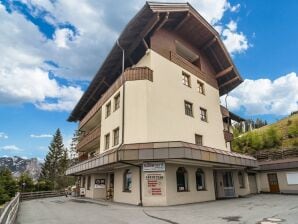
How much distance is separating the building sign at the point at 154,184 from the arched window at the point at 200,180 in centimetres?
429

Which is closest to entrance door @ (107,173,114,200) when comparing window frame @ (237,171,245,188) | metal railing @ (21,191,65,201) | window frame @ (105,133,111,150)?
window frame @ (105,133,111,150)

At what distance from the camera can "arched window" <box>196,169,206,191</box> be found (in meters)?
17.5

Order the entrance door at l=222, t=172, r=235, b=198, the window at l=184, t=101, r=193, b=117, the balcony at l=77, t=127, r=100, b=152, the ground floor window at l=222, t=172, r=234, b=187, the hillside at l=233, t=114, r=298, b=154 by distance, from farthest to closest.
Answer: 1. the hillside at l=233, t=114, r=298, b=154
2. the balcony at l=77, t=127, r=100, b=152
3. the ground floor window at l=222, t=172, r=234, b=187
4. the entrance door at l=222, t=172, r=235, b=198
5. the window at l=184, t=101, r=193, b=117

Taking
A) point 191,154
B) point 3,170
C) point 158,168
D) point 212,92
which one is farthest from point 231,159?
point 3,170

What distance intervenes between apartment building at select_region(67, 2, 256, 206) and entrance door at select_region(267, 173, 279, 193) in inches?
162

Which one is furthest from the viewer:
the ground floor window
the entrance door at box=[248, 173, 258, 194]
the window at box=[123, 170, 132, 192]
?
the entrance door at box=[248, 173, 258, 194]

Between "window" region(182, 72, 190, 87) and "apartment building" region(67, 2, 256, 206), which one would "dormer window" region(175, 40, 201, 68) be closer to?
"apartment building" region(67, 2, 256, 206)

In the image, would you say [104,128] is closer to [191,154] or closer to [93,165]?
[93,165]

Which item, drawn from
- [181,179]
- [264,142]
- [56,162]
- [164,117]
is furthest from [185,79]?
[56,162]

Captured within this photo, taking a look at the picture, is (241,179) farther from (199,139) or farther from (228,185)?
(199,139)

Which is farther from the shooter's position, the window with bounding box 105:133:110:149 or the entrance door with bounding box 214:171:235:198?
the entrance door with bounding box 214:171:235:198

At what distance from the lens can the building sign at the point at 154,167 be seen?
14297 mm

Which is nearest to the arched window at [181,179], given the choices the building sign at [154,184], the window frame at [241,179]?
the building sign at [154,184]

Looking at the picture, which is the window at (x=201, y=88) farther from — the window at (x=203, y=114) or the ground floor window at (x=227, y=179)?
the ground floor window at (x=227, y=179)
